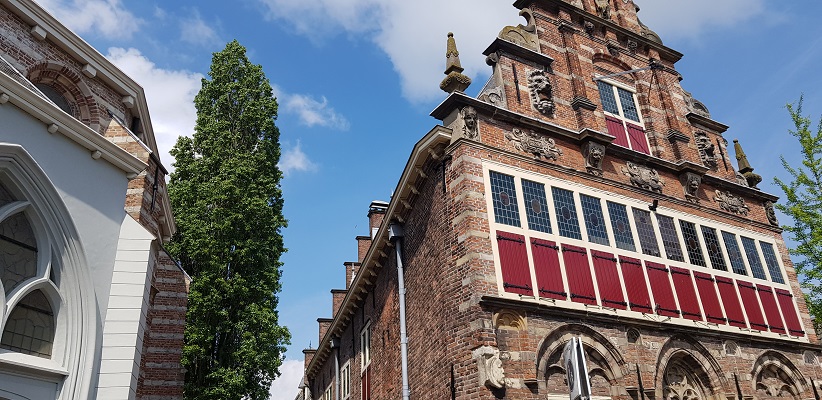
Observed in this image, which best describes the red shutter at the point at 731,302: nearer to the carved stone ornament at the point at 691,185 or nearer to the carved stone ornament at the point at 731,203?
the carved stone ornament at the point at 691,185

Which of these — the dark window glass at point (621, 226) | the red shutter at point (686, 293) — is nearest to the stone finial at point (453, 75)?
the dark window glass at point (621, 226)

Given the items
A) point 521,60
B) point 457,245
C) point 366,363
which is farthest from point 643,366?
point 366,363

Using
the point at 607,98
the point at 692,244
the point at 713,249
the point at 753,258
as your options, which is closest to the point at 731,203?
the point at 753,258

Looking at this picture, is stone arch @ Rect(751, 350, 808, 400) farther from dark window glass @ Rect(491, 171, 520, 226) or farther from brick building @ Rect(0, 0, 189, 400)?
brick building @ Rect(0, 0, 189, 400)

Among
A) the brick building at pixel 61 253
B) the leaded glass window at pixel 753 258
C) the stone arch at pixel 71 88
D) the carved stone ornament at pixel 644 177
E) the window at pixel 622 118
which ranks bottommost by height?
the brick building at pixel 61 253

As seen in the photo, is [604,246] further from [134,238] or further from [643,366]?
[134,238]

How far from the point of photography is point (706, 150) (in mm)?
16844

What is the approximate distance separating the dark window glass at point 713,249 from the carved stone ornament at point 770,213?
3.14 m

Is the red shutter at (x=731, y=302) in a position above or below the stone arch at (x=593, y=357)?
above

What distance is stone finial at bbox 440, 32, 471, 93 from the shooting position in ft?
41.7

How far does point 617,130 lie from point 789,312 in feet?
21.1

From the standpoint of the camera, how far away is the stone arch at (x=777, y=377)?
13.5 metres

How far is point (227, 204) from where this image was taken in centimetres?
1641

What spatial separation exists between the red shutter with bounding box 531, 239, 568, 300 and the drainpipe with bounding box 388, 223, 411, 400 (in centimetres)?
389
